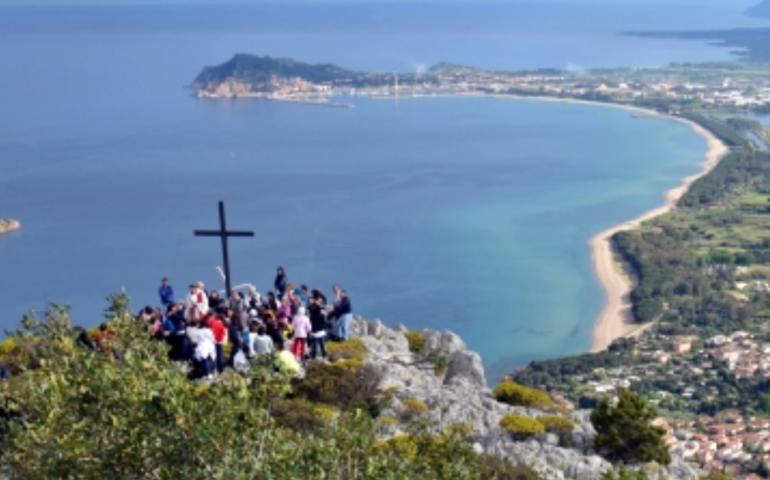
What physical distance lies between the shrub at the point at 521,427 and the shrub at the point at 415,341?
305 centimetres

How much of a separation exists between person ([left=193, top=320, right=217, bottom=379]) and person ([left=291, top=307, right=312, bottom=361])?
0.92 meters

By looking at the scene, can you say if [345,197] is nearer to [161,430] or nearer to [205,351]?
[205,351]

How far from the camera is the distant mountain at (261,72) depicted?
84.8 metres

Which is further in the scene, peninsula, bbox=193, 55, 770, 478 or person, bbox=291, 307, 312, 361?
peninsula, bbox=193, 55, 770, 478

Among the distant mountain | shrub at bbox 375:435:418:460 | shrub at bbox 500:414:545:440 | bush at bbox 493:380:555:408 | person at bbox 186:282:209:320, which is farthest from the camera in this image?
the distant mountain

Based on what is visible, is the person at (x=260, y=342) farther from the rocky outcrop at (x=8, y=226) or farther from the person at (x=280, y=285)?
the rocky outcrop at (x=8, y=226)

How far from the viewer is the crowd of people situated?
8727 millimetres

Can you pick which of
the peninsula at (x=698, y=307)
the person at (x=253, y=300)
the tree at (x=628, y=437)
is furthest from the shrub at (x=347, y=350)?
the peninsula at (x=698, y=307)

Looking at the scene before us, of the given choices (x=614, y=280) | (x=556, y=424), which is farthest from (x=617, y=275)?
(x=556, y=424)

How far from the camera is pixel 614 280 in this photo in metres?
32.8

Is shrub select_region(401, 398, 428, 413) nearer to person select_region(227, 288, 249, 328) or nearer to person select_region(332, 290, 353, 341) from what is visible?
person select_region(227, 288, 249, 328)

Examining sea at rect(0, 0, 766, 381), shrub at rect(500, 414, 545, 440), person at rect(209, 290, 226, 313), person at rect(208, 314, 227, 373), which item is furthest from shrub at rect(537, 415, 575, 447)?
sea at rect(0, 0, 766, 381)

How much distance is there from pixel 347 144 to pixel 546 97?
27.0m

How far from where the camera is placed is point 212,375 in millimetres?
8656
